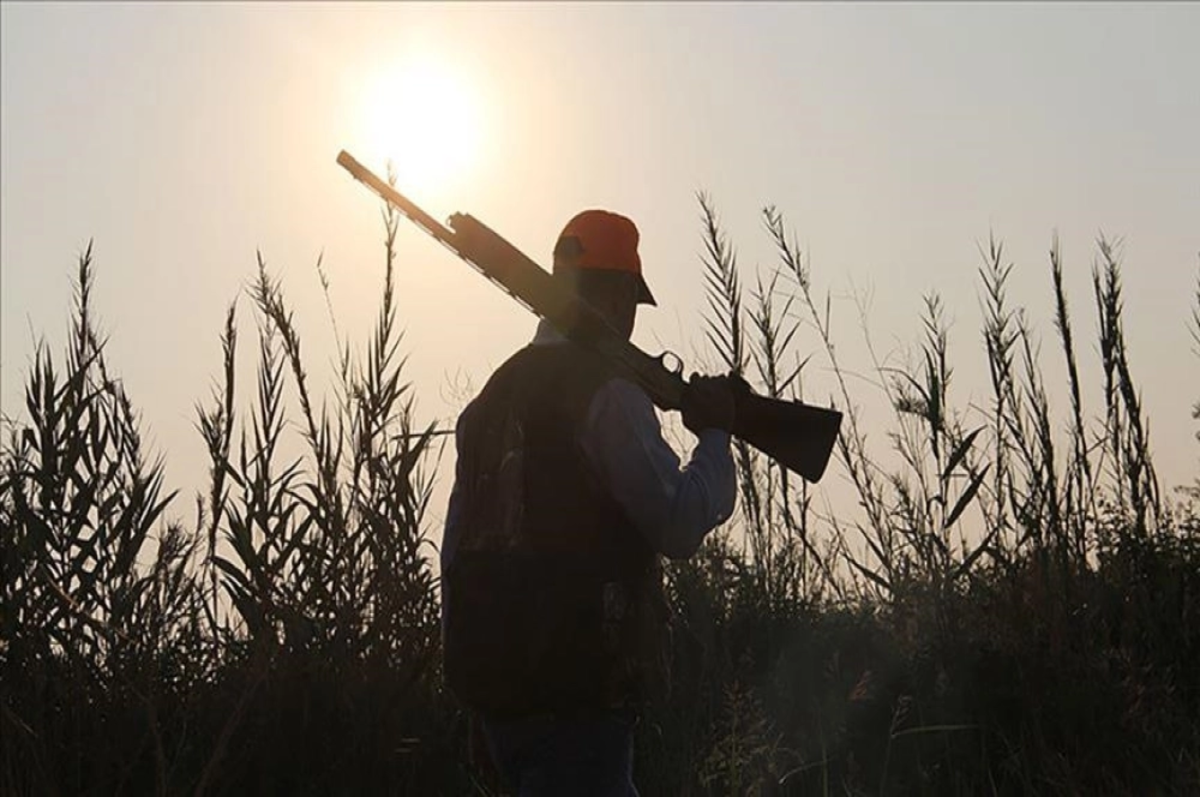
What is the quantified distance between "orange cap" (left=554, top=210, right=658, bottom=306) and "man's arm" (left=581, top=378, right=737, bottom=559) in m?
0.43

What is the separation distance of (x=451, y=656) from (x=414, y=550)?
218 cm

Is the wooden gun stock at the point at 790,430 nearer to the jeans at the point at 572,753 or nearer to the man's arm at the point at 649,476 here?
the man's arm at the point at 649,476

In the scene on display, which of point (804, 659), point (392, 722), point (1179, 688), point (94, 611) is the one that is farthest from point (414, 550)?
point (1179, 688)

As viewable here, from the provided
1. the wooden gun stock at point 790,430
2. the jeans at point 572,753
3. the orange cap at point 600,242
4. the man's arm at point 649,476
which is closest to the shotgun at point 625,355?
the wooden gun stock at point 790,430

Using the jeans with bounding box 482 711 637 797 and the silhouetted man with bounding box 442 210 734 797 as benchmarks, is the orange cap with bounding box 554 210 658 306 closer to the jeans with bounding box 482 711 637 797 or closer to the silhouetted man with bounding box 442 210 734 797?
the silhouetted man with bounding box 442 210 734 797

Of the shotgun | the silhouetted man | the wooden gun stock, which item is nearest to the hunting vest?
the silhouetted man

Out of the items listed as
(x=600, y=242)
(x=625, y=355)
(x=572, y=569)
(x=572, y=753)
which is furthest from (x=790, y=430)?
(x=572, y=753)

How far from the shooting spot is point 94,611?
6.03 m

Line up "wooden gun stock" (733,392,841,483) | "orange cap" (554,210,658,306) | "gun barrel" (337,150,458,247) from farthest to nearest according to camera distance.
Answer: "gun barrel" (337,150,458,247) → "wooden gun stock" (733,392,841,483) → "orange cap" (554,210,658,306)

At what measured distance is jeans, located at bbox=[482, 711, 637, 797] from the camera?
389 centimetres

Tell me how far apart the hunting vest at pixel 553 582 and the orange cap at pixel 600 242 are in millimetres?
283

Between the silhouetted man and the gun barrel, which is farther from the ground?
the gun barrel

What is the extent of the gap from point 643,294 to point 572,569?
2.80ft

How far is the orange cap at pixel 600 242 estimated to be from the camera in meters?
4.26
